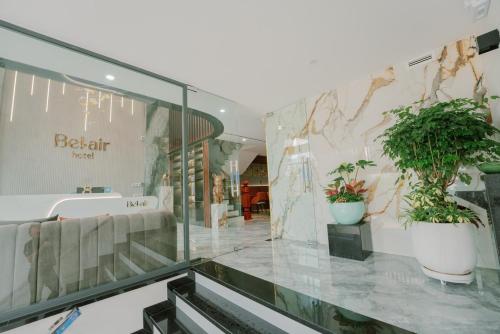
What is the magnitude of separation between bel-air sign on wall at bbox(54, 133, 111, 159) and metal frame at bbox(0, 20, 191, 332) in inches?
39.8

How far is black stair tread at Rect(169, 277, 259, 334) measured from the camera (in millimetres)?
1640

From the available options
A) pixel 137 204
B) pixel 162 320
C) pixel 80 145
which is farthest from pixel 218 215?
pixel 80 145

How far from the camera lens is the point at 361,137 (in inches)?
124

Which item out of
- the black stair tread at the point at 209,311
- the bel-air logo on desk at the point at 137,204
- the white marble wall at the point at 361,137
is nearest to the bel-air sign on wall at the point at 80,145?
the bel-air logo on desk at the point at 137,204

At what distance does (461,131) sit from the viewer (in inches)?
69.4

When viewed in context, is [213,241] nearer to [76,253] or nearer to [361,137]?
[76,253]

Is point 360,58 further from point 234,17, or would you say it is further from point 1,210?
point 1,210

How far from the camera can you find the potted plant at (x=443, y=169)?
1716 mm

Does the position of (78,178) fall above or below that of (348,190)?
above

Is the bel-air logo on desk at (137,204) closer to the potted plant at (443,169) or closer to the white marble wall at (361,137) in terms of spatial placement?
the white marble wall at (361,137)

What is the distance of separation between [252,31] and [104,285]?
3.10 meters

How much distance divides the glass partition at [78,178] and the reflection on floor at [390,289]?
1218 millimetres

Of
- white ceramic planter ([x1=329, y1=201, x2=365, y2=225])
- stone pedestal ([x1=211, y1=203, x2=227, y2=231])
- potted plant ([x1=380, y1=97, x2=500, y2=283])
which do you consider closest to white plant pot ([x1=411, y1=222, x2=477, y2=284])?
potted plant ([x1=380, y1=97, x2=500, y2=283])

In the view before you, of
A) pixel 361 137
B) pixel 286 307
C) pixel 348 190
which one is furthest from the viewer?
pixel 361 137
